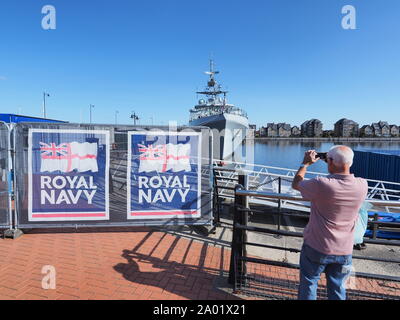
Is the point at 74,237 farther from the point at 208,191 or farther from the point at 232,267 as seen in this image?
the point at 232,267

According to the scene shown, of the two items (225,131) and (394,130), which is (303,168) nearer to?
(225,131)

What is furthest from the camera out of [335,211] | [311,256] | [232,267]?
[232,267]

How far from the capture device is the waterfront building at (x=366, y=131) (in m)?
146

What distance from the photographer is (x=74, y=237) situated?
4555 millimetres

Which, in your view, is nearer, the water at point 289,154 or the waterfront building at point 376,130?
the water at point 289,154

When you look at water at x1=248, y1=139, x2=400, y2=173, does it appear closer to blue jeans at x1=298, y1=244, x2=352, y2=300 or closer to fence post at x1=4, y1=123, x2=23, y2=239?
blue jeans at x1=298, y1=244, x2=352, y2=300

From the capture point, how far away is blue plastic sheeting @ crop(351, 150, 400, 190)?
14.8 metres

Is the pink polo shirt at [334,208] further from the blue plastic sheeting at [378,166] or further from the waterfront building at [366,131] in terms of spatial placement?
the waterfront building at [366,131]

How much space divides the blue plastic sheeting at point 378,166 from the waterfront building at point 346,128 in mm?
144838

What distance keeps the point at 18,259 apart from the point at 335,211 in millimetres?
4387

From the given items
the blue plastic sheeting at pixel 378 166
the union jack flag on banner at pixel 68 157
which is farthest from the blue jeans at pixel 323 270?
the blue plastic sheeting at pixel 378 166

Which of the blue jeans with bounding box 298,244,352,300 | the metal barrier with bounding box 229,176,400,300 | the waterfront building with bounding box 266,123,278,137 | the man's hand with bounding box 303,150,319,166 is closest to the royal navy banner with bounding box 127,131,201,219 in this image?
the metal barrier with bounding box 229,176,400,300
